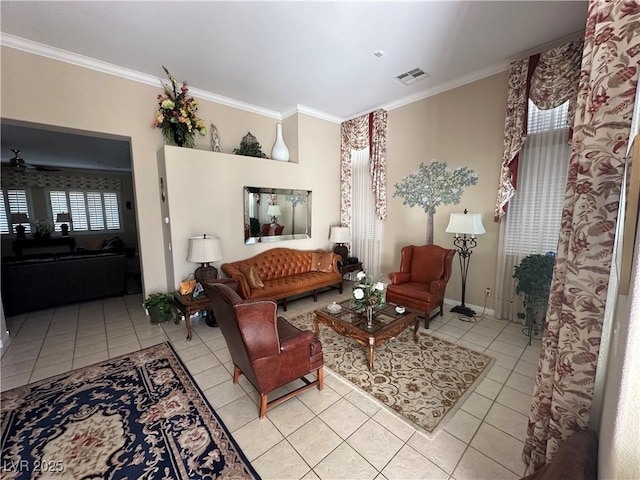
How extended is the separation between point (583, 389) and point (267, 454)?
180 centimetres

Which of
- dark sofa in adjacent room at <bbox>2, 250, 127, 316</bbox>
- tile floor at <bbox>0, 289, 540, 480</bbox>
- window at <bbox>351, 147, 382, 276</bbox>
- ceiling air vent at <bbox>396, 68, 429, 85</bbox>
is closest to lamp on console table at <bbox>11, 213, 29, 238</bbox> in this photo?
dark sofa in adjacent room at <bbox>2, 250, 127, 316</bbox>

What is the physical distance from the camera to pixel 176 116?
11.8 feet

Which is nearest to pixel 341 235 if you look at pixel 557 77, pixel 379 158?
pixel 379 158

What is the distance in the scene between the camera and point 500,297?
3.66 m

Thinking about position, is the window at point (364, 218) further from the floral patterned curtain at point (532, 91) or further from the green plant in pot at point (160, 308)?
the green plant in pot at point (160, 308)

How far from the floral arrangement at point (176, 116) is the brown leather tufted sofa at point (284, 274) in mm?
2006

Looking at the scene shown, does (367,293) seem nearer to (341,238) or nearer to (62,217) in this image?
(341,238)

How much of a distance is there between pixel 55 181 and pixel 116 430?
9.18 m

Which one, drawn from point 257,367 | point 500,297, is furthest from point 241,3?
point 500,297

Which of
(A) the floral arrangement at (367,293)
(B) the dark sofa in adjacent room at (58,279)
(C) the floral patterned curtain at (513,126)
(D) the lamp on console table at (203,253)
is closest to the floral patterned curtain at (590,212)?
(A) the floral arrangement at (367,293)

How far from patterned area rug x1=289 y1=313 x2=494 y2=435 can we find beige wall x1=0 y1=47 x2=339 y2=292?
265cm

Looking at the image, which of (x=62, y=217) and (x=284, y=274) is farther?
(x=62, y=217)

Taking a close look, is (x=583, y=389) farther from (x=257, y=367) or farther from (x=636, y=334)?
(x=257, y=367)

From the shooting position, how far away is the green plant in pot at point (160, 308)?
11.4 ft
